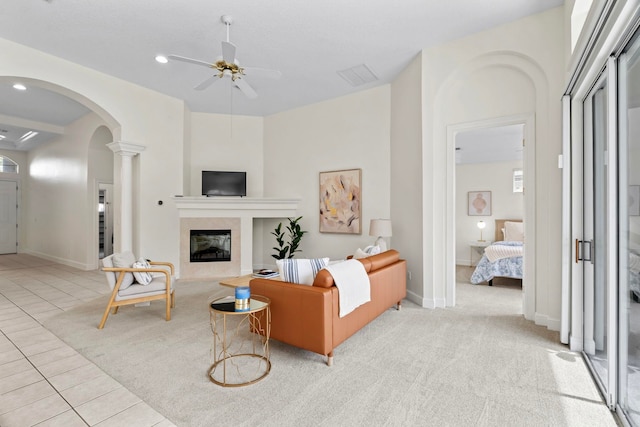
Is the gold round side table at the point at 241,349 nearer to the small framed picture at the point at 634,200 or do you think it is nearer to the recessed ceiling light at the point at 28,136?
the small framed picture at the point at 634,200

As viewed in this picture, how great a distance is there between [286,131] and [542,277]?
4785 millimetres

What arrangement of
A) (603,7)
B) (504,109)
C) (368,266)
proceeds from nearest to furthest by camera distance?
(603,7)
(368,266)
(504,109)

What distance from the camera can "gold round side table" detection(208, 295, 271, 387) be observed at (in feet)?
7.39

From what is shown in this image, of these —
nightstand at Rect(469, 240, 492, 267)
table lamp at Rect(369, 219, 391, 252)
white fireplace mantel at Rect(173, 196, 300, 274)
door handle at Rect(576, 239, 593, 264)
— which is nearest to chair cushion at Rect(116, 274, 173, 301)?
white fireplace mantel at Rect(173, 196, 300, 274)

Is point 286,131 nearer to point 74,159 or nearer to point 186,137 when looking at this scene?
point 186,137

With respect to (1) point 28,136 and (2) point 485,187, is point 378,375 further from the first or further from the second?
(1) point 28,136

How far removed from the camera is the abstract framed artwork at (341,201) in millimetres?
5262

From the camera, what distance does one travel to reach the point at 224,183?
19.9 feet

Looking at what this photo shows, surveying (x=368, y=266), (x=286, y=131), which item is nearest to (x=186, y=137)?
(x=286, y=131)

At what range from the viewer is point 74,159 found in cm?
691

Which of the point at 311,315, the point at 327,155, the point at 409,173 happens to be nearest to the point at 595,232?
the point at 409,173

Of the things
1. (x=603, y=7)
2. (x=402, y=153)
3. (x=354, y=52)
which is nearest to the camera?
(x=603, y=7)

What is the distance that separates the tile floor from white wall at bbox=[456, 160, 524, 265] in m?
7.28

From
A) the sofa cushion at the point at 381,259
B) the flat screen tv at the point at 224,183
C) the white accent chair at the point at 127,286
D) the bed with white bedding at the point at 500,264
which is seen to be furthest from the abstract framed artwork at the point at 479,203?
the white accent chair at the point at 127,286
